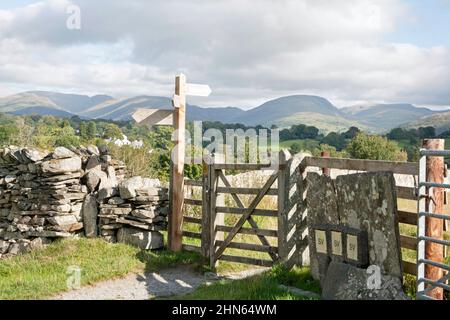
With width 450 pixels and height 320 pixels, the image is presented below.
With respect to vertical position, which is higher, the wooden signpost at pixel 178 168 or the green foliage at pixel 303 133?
the green foliage at pixel 303 133

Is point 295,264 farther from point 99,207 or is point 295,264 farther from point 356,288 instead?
point 99,207

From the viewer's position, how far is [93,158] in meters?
12.2

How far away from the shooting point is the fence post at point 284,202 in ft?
28.9

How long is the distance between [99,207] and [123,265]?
2.16 metres

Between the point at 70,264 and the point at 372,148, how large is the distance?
5217cm

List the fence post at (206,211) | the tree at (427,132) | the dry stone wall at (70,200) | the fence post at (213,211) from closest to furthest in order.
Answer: the fence post at (213,211)
the fence post at (206,211)
the dry stone wall at (70,200)
the tree at (427,132)

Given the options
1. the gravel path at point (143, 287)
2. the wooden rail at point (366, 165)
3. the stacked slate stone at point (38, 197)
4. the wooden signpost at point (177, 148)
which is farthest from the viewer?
the stacked slate stone at point (38, 197)

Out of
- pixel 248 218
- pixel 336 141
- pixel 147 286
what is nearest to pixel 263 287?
pixel 248 218

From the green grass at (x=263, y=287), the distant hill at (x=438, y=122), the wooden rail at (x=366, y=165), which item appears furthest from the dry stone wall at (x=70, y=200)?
the distant hill at (x=438, y=122)

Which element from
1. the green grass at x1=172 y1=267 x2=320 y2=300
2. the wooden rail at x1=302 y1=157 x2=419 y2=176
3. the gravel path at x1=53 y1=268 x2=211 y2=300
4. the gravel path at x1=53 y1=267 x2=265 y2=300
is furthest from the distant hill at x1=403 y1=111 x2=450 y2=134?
the green grass at x1=172 y1=267 x2=320 y2=300

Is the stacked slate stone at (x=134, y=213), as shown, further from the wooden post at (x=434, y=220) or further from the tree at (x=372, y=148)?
the tree at (x=372, y=148)

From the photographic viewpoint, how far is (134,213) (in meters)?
11.1

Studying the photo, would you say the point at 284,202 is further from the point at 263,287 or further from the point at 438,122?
the point at 438,122
